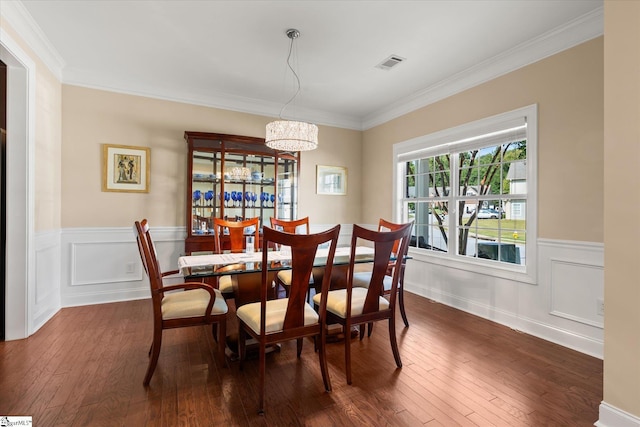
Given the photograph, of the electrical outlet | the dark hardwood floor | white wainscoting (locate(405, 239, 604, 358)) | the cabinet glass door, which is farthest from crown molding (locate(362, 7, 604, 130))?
the electrical outlet

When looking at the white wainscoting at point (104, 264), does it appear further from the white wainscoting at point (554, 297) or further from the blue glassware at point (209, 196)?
the white wainscoting at point (554, 297)

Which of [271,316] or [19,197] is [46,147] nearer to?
[19,197]

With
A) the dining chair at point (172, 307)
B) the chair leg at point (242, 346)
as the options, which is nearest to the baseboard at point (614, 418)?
the chair leg at point (242, 346)

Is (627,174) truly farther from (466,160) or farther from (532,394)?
(466,160)

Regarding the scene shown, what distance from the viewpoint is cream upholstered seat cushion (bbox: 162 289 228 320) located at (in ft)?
6.91

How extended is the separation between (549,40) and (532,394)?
2946mm

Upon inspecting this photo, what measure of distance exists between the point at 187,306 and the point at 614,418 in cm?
258

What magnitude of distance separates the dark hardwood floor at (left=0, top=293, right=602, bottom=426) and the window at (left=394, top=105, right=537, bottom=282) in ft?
2.99

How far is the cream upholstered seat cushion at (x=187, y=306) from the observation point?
2.11 metres

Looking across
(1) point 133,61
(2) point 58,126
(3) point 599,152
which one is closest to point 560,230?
(3) point 599,152

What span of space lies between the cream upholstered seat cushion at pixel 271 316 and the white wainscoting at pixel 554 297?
2.26m

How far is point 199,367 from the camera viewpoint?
2.29 meters

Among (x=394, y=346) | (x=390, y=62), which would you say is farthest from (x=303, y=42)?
(x=394, y=346)

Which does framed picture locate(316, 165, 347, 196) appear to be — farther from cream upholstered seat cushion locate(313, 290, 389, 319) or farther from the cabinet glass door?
cream upholstered seat cushion locate(313, 290, 389, 319)
